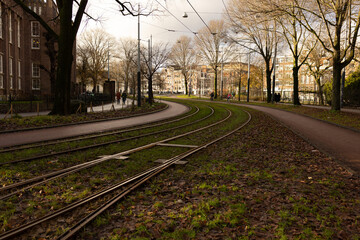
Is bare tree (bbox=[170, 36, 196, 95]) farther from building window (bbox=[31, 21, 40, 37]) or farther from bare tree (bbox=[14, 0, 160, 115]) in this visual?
bare tree (bbox=[14, 0, 160, 115])

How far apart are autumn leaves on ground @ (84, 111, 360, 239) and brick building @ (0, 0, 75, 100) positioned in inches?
847

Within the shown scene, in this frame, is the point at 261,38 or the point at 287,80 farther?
the point at 287,80

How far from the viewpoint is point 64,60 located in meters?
16.1

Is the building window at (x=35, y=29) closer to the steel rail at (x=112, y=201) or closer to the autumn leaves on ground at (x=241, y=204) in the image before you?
the steel rail at (x=112, y=201)

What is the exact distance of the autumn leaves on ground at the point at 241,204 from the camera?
3551 mm

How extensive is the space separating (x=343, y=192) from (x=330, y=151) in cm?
401

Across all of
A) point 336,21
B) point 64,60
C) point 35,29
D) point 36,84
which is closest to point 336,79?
point 336,21

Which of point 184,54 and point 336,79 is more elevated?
point 184,54

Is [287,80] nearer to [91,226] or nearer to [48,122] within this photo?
[48,122]

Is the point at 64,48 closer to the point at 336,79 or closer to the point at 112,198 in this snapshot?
the point at 112,198

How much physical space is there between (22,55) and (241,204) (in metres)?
32.9

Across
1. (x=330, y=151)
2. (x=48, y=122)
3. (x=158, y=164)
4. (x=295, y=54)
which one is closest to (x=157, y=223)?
(x=158, y=164)

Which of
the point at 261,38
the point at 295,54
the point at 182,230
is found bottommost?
the point at 182,230

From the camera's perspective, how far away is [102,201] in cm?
441
